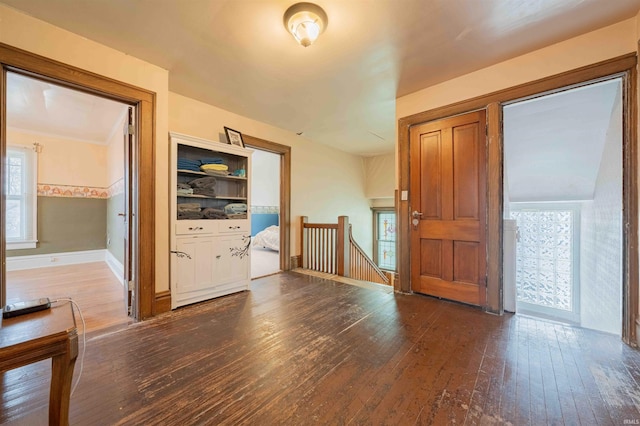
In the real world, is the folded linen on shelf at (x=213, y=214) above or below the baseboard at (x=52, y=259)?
above

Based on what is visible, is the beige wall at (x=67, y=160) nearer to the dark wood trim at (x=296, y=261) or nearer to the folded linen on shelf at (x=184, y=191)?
the folded linen on shelf at (x=184, y=191)

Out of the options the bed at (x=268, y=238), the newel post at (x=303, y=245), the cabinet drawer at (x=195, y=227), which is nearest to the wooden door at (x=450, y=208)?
the newel post at (x=303, y=245)

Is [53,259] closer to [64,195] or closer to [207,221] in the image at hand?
[64,195]

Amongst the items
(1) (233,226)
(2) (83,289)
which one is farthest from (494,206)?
(2) (83,289)

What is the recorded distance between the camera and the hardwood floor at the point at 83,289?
7.73 ft

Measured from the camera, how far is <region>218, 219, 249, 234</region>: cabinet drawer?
2900mm

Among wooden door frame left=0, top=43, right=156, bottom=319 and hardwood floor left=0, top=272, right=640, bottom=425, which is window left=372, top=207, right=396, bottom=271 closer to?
hardwood floor left=0, top=272, right=640, bottom=425

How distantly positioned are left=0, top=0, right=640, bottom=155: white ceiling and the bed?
3.86m

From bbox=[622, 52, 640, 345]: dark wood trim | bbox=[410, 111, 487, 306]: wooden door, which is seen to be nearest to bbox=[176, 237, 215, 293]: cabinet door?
bbox=[410, 111, 487, 306]: wooden door

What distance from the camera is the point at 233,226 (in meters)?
3.00

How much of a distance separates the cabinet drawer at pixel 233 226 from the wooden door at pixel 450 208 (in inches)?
80.8

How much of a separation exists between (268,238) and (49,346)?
5.53 meters

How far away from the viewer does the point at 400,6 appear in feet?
5.54

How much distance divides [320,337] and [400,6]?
244 cm
